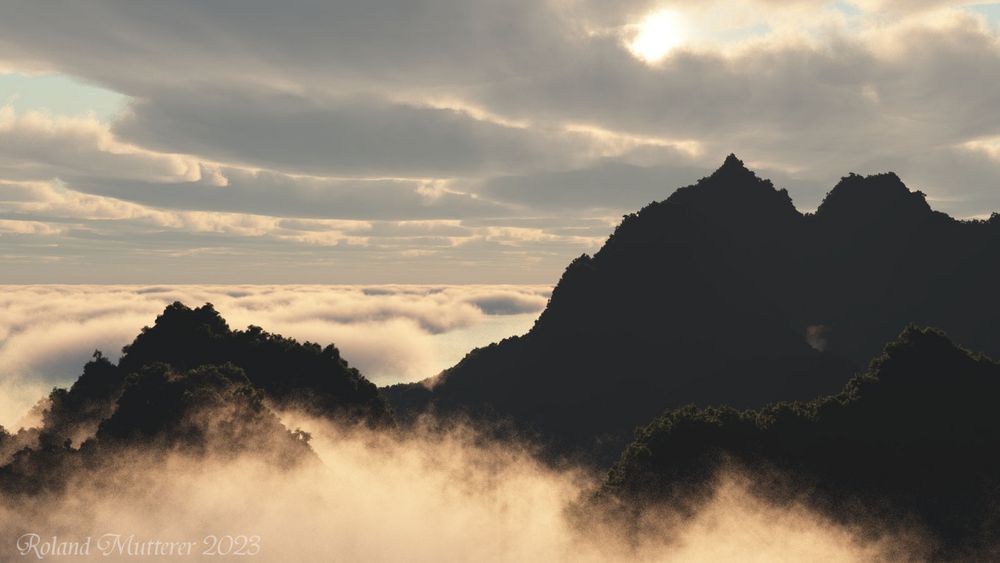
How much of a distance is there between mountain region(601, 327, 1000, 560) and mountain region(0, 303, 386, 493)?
26.4 meters

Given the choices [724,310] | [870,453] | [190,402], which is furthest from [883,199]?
[190,402]

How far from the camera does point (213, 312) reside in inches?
3260

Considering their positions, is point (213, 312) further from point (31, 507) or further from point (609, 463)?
point (609, 463)

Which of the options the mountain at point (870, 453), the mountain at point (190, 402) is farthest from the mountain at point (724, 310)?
the mountain at point (870, 453)

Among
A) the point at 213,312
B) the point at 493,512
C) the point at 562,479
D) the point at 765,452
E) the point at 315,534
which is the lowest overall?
the point at 562,479

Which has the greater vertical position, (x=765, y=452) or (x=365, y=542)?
(x=765, y=452)

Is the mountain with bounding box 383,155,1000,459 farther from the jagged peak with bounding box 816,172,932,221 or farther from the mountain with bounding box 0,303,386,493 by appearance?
the mountain with bounding box 0,303,386,493

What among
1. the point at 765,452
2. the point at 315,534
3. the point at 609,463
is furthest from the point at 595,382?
the point at 315,534

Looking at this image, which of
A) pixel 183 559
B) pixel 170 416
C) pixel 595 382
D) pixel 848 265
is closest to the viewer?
pixel 183 559

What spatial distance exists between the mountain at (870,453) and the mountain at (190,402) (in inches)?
1039

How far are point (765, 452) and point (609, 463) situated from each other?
70.0 metres

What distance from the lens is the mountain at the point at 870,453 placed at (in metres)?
56.5

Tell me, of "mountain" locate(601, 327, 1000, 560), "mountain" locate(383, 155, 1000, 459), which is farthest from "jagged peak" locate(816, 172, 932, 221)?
"mountain" locate(601, 327, 1000, 560)

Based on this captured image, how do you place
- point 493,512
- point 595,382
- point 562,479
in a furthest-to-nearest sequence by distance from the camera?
point 595,382, point 562,479, point 493,512
